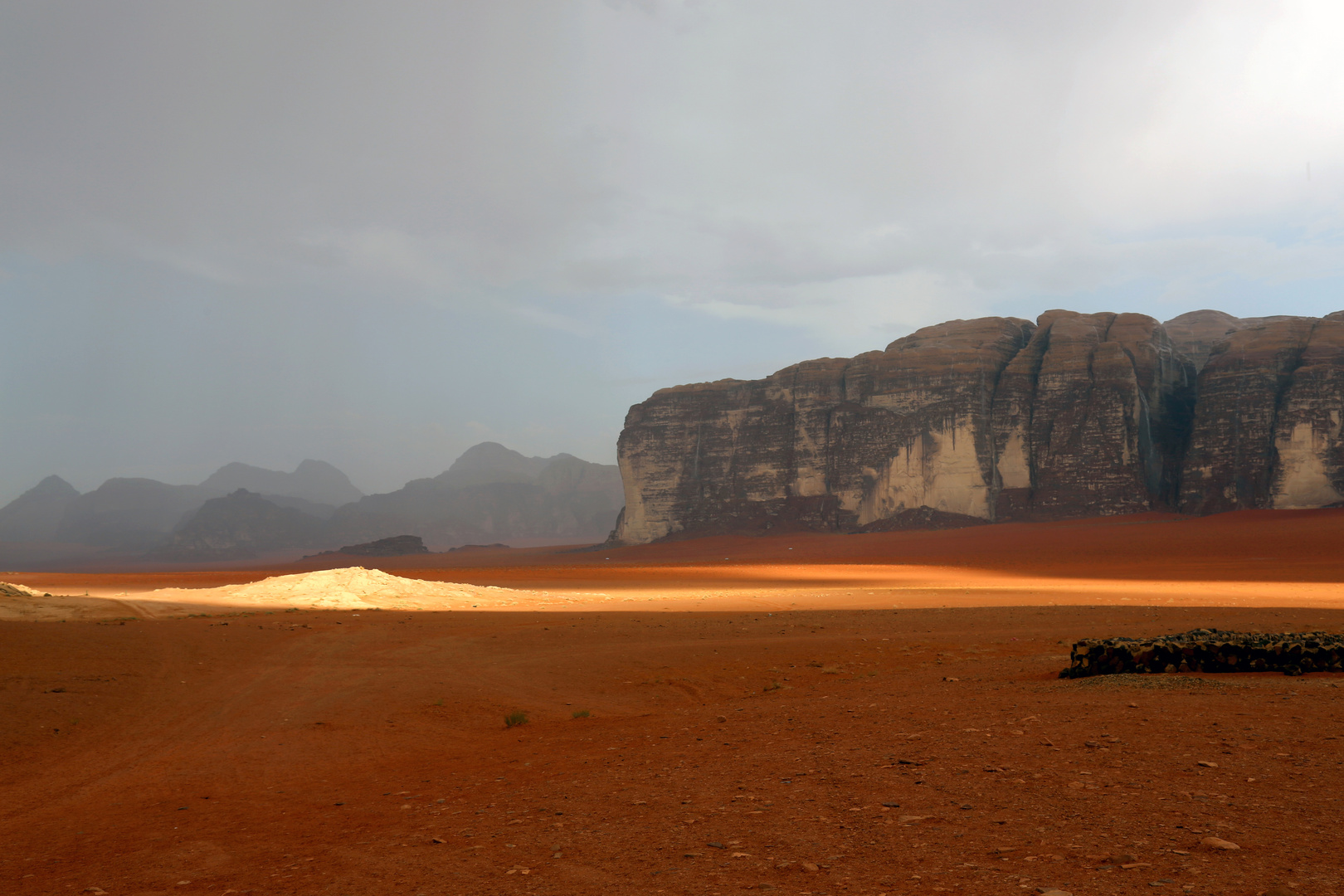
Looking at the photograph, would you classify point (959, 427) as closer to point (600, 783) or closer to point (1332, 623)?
point (1332, 623)

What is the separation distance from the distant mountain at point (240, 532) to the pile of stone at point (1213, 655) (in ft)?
442

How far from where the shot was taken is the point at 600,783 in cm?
630

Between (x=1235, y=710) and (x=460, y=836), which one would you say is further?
(x=1235, y=710)

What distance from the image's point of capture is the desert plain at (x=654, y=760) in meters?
4.28

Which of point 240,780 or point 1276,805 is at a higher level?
point 1276,805

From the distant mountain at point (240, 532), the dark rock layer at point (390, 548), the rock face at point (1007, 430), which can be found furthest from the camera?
the distant mountain at point (240, 532)

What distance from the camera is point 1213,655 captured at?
30.5 ft

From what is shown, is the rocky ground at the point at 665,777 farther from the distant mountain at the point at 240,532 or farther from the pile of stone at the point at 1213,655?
the distant mountain at the point at 240,532

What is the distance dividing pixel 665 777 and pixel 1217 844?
12.0 ft

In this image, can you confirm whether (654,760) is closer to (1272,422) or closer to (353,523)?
(1272,422)

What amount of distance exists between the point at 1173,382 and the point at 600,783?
76121 mm

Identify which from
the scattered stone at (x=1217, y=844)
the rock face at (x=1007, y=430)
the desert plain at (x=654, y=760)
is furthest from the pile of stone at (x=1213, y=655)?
the rock face at (x=1007, y=430)

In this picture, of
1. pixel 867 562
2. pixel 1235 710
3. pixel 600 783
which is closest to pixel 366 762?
pixel 600 783

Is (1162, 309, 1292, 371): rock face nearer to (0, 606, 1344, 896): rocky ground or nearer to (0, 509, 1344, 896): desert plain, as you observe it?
(0, 509, 1344, 896): desert plain
